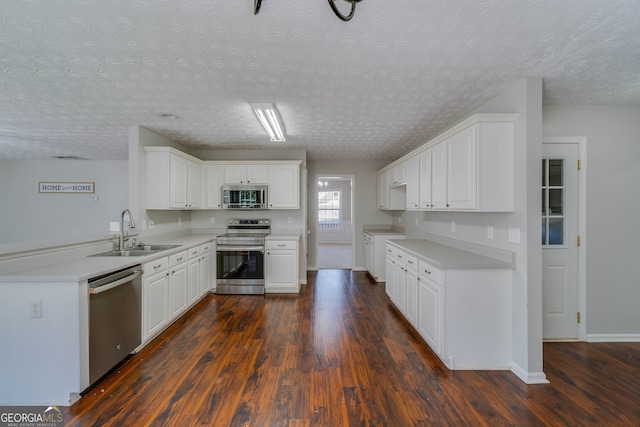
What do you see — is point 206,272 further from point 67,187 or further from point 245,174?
point 67,187

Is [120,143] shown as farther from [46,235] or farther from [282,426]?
[282,426]

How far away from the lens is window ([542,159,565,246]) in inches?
106

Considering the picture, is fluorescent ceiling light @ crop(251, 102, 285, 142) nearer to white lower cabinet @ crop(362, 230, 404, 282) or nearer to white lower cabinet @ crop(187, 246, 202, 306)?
white lower cabinet @ crop(187, 246, 202, 306)

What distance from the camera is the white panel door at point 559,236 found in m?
2.69

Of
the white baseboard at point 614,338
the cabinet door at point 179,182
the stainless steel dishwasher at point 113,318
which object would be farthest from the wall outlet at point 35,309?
the white baseboard at point 614,338

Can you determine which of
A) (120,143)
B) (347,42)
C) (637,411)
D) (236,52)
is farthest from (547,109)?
(120,143)

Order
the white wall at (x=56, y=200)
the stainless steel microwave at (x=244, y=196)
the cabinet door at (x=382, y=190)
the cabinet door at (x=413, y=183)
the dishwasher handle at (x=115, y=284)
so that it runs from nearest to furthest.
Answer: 1. the dishwasher handle at (x=115, y=284)
2. the cabinet door at (x=413, y=183)
3. the stainless steel microwave at (x=244, y=196)
4. the cabinet door at (x=382, y=190)
5. the white wall at (x=56, y=200)

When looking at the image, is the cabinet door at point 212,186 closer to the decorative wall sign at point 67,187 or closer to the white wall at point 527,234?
the decorative wall sign at point 67,187

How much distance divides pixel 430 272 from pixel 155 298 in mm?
2896

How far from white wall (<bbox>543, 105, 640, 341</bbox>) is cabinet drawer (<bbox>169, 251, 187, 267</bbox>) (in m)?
4.39

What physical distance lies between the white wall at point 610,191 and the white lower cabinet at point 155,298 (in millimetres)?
4369

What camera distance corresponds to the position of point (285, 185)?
454 cm

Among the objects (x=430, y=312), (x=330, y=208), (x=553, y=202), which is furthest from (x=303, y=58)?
(x=330, y=208)

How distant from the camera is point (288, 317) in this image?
3.37m
